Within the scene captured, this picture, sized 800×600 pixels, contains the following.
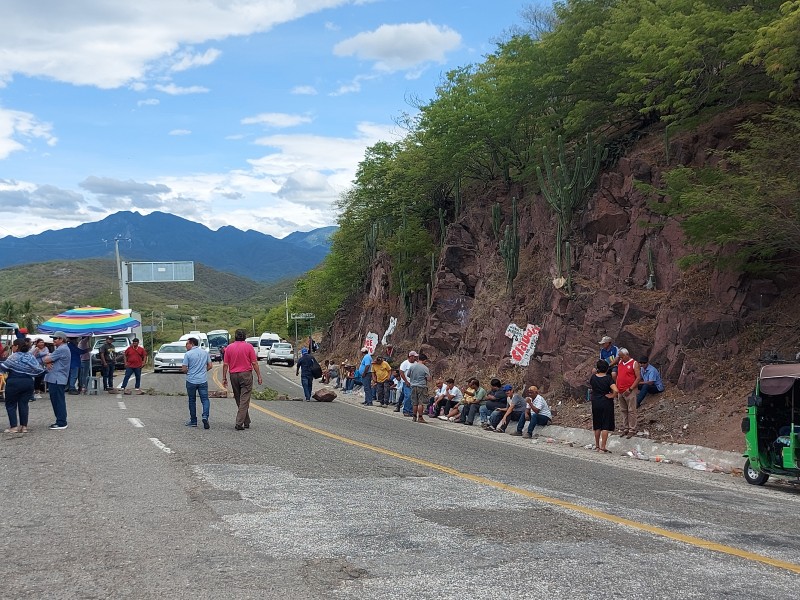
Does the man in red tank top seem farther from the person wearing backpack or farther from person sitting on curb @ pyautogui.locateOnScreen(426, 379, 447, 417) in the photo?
the person wearing backpack

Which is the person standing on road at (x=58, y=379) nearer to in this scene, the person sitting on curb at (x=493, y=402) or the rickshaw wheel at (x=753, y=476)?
the person sitting on curb at (x=493, y=402)

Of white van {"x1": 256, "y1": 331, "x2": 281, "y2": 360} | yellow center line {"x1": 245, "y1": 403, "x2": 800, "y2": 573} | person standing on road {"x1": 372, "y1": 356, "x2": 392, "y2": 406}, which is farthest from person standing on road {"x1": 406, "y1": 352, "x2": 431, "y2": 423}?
white van {"x1": 256, "y1": 331, "x2": 281, "y2": 360}

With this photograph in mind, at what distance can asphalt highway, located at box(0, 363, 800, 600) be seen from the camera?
Answer: 18.5 feet

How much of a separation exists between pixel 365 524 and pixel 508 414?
12864 mm

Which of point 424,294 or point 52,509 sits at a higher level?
point 424,294

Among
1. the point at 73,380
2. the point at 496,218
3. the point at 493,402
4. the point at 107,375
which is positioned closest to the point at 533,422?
the point at 493,402

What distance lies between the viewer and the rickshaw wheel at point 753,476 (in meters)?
12.1

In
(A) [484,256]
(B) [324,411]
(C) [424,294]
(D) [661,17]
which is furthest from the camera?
(C) [424,294]

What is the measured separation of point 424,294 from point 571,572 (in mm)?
35367

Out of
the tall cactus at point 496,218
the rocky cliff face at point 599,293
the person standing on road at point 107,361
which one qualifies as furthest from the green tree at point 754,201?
the person standing on road at point 107,361

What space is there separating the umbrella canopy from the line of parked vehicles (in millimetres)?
16244

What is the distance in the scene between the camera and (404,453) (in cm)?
1325

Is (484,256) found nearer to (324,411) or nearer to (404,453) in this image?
(324,411)

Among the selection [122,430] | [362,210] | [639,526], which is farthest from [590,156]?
[362,210]
